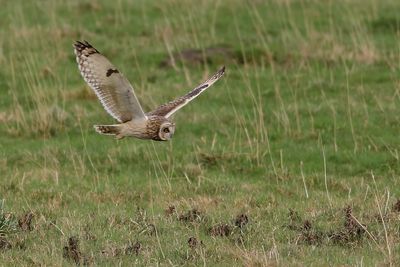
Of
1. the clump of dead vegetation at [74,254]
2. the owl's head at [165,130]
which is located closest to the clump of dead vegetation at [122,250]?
the clump of dead vegetation at [74,254]

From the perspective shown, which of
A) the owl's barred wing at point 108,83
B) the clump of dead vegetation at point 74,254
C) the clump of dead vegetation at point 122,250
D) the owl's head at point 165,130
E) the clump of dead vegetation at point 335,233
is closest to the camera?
the clump of dead vegetation at point 74,254

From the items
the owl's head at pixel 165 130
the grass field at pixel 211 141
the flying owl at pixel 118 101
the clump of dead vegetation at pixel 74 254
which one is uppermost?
the flying owl at pixel 118 101

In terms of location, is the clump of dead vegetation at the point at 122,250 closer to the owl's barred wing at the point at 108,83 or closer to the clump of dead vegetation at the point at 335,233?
the clump of dead vegetation at the point at 335,233

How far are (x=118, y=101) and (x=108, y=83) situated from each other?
9.7 inches

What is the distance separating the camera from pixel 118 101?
31.0 ft

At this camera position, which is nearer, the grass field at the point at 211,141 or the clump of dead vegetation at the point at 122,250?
the clump of dead vegetation at the point at 122,250

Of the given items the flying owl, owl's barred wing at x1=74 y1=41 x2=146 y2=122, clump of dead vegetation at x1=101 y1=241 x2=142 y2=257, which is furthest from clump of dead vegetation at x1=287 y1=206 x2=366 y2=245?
owl's barred wing at x1=74 y1=41 x2=146 y2=122

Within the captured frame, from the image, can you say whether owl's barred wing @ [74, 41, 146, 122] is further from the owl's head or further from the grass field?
the grass field

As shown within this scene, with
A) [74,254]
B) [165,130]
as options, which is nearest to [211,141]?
[165,130]

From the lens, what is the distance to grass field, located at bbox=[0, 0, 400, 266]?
333 inches

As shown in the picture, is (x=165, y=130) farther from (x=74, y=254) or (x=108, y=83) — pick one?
(x=74, y=254)

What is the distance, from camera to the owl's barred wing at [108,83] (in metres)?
9.03

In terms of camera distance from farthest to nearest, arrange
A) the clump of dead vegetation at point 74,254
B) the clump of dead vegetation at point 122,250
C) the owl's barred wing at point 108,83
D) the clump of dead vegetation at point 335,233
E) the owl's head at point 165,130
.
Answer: the owl's head at point 165,130 < the owl's barred wing at point 108,83 < the clump of dead vegetation at point 335,233 < the clump of dead vegetation at point 122,250 < the clump of dead vegetation at point 74,254

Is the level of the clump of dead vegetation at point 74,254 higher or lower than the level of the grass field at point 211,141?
higher
